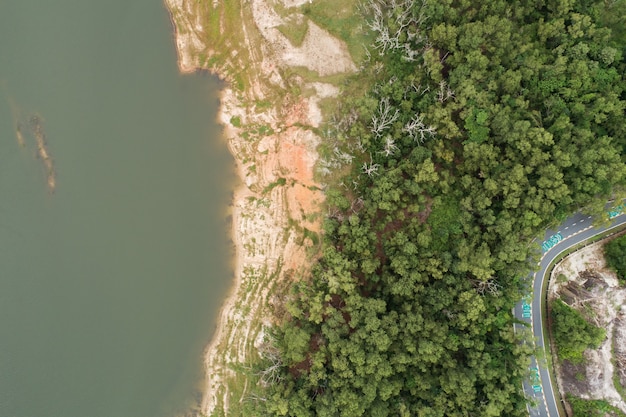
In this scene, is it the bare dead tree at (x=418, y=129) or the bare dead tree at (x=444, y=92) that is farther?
the bare dead tree at (x=418, y=129)

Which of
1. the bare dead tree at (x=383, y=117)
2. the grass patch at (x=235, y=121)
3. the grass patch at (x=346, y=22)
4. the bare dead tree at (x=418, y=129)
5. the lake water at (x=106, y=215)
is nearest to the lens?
the bare dead tree at (x=418, y=129)

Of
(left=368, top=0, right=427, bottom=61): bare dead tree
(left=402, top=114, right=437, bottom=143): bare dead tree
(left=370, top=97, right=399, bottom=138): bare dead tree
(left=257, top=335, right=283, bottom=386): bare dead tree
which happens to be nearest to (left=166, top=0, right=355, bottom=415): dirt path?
(left=257, top=335, right=283, bottom=386): bare dead tree

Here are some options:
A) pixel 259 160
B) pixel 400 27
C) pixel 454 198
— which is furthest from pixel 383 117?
pixel 259 160

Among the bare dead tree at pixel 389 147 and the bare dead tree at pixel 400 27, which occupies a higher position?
the bare dead tree at pixel 400 27

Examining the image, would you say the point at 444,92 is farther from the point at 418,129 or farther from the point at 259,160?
the point at 259,160

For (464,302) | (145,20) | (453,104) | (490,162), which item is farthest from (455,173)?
(145,20)

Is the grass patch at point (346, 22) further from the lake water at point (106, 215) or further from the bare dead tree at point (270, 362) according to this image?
the bare dead tree at point (270, 362)

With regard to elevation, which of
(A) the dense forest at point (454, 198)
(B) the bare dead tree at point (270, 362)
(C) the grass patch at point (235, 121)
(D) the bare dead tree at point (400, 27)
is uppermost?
(D) the bare dead tree at point (400, 27)

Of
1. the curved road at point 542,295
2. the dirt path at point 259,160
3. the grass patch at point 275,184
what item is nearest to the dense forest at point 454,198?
the curved road at point 542,295
